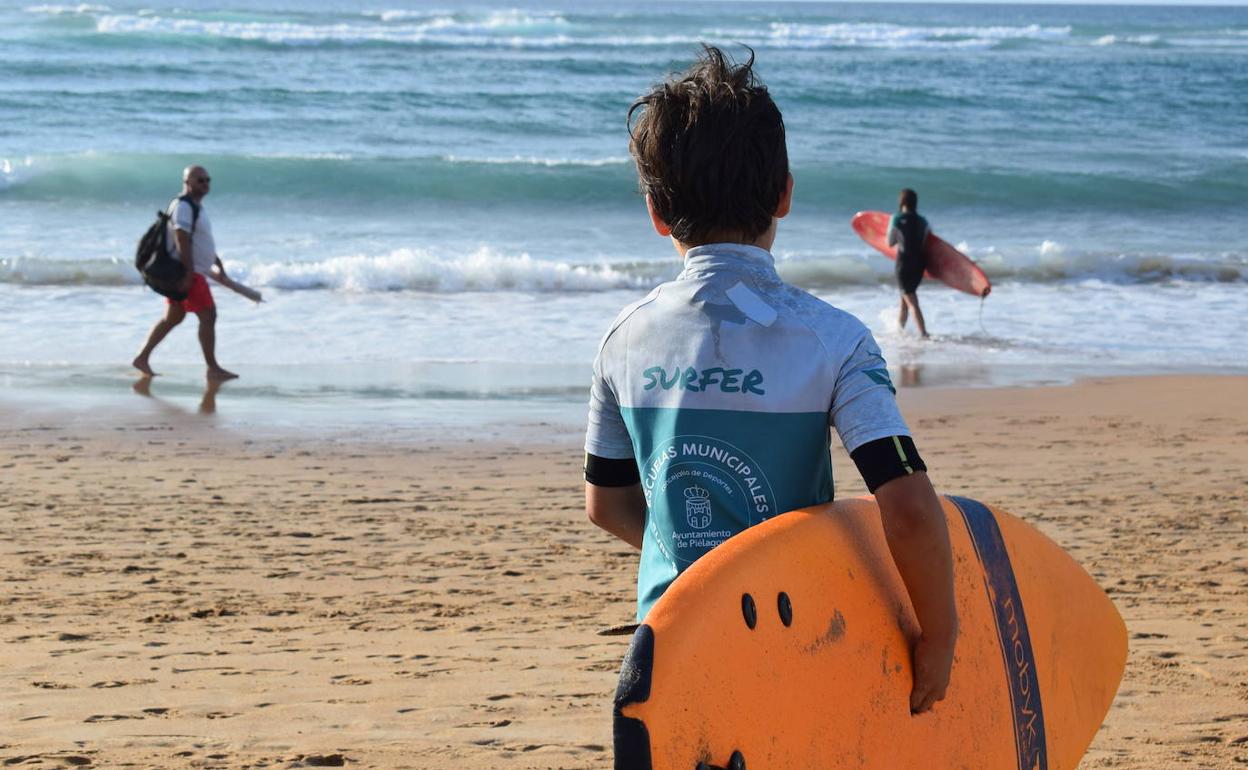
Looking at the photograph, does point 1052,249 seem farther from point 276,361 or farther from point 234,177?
point 234,177

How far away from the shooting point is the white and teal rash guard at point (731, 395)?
1.76m

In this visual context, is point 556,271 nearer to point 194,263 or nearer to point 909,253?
point 909,253

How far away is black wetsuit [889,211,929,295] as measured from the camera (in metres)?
11.7

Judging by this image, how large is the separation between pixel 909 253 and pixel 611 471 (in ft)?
33.1

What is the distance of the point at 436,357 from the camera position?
1043cm

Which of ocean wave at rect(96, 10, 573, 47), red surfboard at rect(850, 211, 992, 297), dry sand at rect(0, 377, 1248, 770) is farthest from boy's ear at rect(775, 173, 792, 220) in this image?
ocean wave at rect(96, 10, 573, 47)

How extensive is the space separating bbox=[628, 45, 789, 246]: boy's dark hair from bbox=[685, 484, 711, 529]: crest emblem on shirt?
0.34 meters

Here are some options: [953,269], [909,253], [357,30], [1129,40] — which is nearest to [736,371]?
[909,253]

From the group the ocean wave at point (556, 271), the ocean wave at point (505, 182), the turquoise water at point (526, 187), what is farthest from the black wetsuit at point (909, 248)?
the ocean wave at point (505, 182)

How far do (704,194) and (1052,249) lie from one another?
50.3 feet

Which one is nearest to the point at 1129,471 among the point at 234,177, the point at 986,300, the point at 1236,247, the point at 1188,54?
the point at 986,300

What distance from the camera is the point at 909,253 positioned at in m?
11.8

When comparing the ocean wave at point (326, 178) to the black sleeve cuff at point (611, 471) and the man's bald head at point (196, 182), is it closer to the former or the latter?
the man's bald head at point (196, 182)

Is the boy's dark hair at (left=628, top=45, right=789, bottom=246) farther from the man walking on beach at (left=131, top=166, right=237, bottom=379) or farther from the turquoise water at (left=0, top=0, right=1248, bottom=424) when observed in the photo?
the man walking on beach at (left=131, top=166, right=237, bottom=379)
